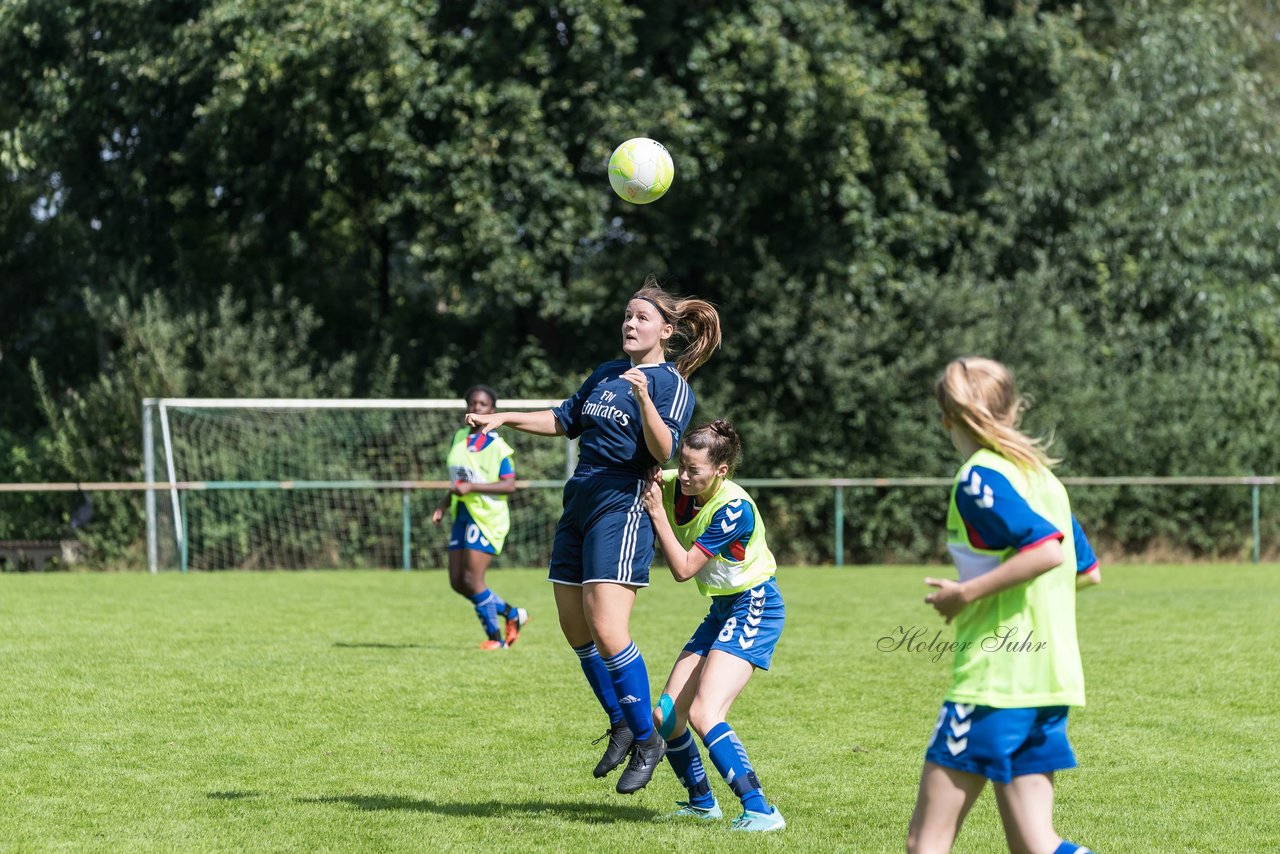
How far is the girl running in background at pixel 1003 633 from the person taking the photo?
3.48m

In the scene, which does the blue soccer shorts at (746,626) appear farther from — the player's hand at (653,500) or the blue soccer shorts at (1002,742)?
the blue soccer shorts at (1002,742)

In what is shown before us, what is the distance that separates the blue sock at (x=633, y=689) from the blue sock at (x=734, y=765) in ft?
0.86

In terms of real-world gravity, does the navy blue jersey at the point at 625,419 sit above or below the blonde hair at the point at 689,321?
below

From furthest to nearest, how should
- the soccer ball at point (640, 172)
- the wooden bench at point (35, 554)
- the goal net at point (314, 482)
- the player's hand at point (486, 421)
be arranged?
1. the wooden bench at point (35, 554)
2. the goal net at point (314, 482)
3. the soccer ball at point (640, 172)
4. the player's hand at point (486, 421)

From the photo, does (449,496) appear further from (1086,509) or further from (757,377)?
(1086,509)

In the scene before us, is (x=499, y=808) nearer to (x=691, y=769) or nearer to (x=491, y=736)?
(x=691, y=769)

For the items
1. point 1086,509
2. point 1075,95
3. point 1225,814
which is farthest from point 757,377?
point 1225,814

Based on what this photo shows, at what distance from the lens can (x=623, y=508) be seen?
5367 millimetres

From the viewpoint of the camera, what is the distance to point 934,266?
22422mm

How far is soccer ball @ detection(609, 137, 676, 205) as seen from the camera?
23.2 feet

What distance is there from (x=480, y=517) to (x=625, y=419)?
16.7 ft

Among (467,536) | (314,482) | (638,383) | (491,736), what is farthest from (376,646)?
(314,482)

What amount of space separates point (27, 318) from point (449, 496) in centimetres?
1537


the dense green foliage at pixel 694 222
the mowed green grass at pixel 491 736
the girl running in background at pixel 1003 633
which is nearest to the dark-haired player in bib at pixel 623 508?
the mowed green grass at pixel 491 736
